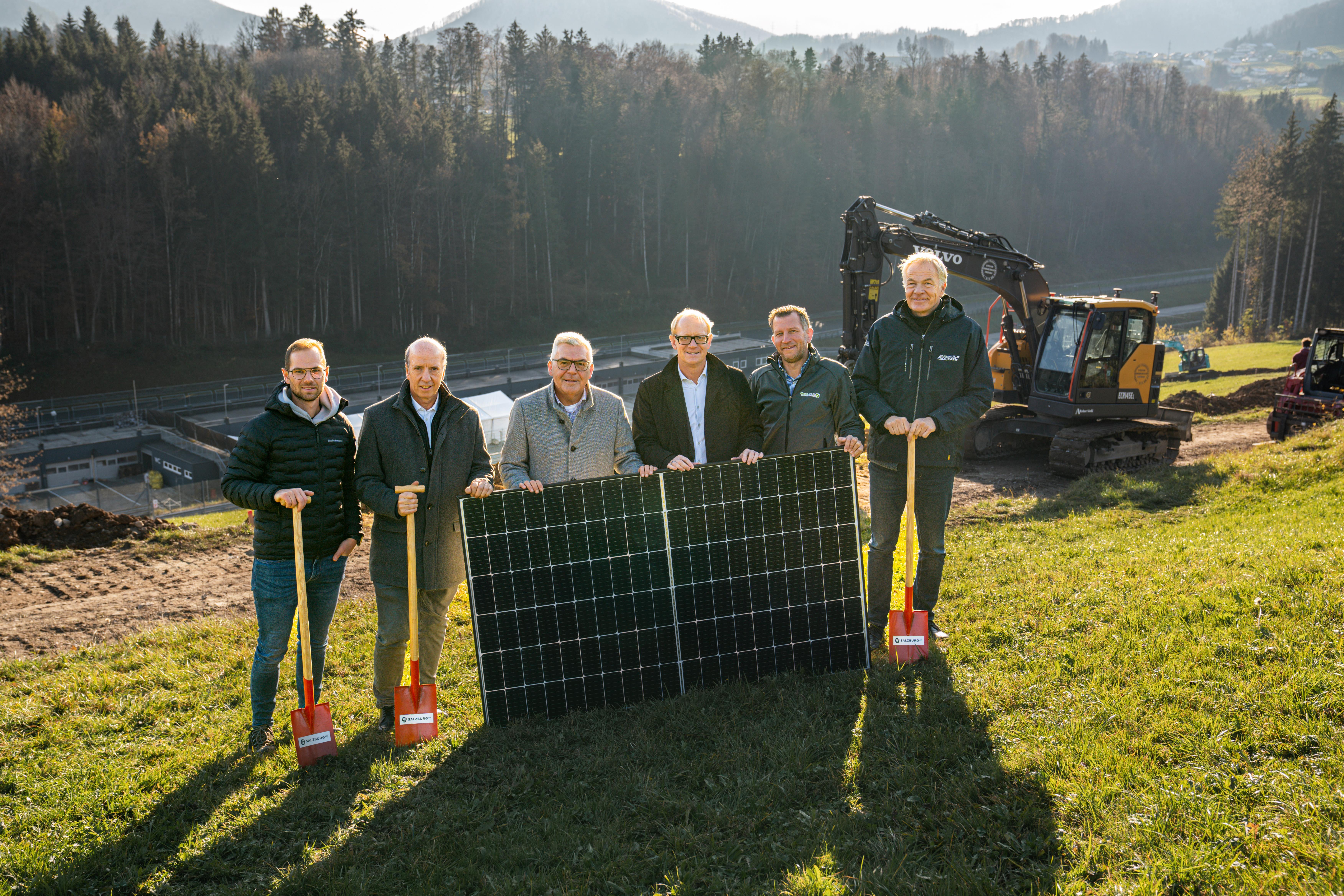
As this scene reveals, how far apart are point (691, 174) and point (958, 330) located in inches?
2514

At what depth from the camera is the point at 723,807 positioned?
423 cm

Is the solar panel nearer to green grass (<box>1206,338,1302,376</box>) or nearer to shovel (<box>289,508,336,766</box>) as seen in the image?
shovel (<box>289,508,336,766</box>)

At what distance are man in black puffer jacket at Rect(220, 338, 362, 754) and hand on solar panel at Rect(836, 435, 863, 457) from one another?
3.17 metres

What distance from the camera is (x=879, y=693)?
5.34 metres

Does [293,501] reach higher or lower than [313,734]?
higher

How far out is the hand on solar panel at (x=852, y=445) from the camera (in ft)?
18.5

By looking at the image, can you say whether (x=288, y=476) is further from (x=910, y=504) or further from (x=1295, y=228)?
A: (x=1295, y=228)

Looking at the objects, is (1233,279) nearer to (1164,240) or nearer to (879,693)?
(1164,240)

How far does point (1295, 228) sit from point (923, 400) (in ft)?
194

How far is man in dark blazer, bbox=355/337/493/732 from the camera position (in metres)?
5.30

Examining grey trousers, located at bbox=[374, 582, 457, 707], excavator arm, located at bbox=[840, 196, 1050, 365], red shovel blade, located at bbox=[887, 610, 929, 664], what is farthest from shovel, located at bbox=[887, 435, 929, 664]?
excavator arm, located at bbox=[840, 196, 1050, 365]

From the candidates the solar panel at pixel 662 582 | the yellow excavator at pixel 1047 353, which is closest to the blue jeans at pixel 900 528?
the solar panel at pixel 662 582

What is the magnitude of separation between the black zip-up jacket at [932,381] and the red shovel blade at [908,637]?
106 cm

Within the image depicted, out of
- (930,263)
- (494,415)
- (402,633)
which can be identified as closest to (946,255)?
(930,263)
